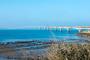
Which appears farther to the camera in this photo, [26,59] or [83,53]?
[26,59]

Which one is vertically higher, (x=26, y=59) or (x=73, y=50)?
(x=73, y=50)

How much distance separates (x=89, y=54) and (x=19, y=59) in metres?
12.3

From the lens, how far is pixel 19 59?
A: 24688 millimetres

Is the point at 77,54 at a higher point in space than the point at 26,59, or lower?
higher

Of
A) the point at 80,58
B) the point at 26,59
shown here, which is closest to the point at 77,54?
the point at 80,58

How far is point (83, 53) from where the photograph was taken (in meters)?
13.0

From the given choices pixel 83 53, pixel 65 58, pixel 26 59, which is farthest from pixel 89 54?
pixel 26 59

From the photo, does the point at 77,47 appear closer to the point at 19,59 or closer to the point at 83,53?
the point at 83,53

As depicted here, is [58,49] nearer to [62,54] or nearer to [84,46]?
[62,54]

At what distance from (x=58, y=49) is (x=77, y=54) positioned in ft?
2.41

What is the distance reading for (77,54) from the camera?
1282cm

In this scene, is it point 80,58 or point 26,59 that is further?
point 26,59

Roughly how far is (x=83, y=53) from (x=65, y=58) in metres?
0.83

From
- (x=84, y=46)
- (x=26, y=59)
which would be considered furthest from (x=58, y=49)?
(x=26, y=59)
